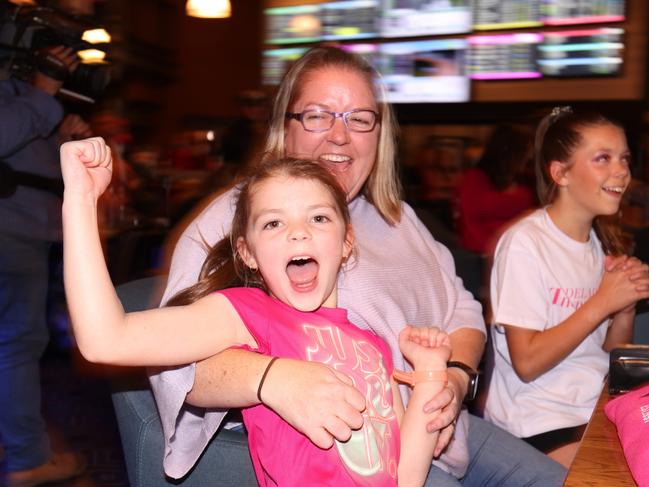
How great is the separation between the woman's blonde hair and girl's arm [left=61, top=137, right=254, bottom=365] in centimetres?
59

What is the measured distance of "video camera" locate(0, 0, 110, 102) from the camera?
2945 mm

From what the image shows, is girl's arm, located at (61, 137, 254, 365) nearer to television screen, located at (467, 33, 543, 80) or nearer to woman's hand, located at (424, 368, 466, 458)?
woman's hand, located at (424, 368, 466, 458)

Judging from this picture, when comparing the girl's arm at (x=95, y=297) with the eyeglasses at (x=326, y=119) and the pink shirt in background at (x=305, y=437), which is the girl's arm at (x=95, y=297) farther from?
the eyeglasses at (x=326, y=119)

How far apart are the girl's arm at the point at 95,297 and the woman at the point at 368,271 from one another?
19 cm

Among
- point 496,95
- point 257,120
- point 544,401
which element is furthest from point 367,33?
point 544,401

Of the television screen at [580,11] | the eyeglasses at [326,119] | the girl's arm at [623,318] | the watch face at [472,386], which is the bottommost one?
the watch face at [472,386]

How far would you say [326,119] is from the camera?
177 cm

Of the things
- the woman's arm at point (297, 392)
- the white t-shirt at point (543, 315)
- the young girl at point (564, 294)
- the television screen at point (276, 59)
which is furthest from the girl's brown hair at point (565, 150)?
the television screen at point (276, 59)

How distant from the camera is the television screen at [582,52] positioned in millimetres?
6855

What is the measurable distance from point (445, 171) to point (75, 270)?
19.8ft

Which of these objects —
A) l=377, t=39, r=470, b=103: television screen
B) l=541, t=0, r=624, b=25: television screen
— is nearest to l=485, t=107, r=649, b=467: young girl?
l=541, t=0, r=624, b=25: television screen

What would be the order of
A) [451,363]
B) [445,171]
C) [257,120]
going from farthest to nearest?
[445,171]
[257,120]
[451,363]

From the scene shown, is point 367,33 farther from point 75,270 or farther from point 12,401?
point 75,270

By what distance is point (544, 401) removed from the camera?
2014 millimetres
